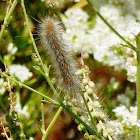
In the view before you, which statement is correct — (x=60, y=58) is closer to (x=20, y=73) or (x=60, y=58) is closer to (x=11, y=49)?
(x=20, y=73)

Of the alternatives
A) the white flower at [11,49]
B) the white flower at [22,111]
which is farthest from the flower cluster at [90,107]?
the white flower at [11,49]

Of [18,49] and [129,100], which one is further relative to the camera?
[18,49]

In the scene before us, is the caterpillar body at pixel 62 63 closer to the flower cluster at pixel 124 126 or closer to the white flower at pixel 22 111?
the flower cluster at pixel 124 126

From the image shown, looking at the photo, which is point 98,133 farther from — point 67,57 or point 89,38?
point 89,38

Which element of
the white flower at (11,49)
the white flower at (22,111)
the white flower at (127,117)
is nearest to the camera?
the white flower at (127,117)

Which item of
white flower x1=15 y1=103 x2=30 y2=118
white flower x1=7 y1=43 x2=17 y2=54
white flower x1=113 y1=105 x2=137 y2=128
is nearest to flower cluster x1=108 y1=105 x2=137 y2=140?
white flower x1=113 y1=105 x2=137 y2=128

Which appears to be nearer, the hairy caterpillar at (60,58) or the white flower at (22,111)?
the hairy caterpillar at (60,58)


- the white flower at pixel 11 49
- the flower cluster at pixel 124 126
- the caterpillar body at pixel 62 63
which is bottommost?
the flower cluster at pixel 124 126

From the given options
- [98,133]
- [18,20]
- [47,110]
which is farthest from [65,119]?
[98,133]

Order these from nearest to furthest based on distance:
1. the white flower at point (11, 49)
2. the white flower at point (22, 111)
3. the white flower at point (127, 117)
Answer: the white flower at point (127, 117) < the white flower at point (22, 111) < the white flower at point (11, 49)
